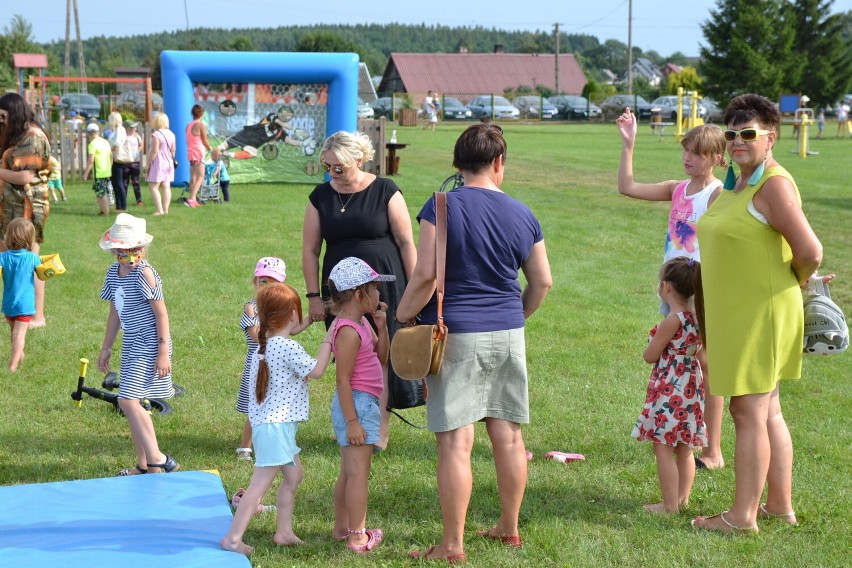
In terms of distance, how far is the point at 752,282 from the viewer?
4.42m

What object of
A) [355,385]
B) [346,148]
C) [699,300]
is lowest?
[355,385]

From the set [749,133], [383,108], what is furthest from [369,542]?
[383,108]

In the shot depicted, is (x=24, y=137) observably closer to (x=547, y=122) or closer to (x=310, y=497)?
(x=310, y=497)

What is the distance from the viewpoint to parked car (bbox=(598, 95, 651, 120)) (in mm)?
55031

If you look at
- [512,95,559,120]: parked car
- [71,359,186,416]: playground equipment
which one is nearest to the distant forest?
[512,95,559,120]: parked car

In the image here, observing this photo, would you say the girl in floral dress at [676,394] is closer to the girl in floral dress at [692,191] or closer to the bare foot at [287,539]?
the girl in floral dress at [692,191]

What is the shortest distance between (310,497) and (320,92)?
1589 centimetres

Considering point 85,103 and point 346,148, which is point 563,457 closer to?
point 346,148

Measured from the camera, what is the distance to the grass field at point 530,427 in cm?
457

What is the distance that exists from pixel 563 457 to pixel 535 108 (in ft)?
183

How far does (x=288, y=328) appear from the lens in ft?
15.0

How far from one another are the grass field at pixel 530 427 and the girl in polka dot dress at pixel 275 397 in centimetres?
27

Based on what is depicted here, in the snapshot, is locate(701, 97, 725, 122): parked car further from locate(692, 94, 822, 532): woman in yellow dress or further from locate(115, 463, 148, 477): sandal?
locate(115, 463, 148, 477): sandal

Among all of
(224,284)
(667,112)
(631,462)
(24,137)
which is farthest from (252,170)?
(667,112)
